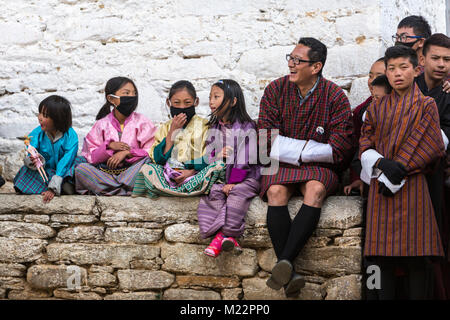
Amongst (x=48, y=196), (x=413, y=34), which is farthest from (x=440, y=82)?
(x=48, y=196)

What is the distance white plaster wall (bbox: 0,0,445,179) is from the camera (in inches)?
182

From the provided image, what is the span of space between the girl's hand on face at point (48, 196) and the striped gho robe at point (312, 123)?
61.5 inches

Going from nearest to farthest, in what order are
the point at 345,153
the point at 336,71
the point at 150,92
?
the point at 345,153 → the point at 336,71 → the point at 150,92

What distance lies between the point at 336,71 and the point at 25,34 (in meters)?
2.76

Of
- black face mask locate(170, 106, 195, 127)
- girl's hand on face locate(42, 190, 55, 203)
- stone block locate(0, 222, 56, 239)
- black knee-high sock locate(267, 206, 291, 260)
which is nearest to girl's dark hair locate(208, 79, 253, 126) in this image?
black face mask locate(170, 106, 195, 127)

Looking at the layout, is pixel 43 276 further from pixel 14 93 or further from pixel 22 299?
pixel 14 93

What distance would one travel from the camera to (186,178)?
4.08 metres

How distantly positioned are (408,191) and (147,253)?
71.7 inches

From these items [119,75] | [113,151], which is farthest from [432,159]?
[119,75]

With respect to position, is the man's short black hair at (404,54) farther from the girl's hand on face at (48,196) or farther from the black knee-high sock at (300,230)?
the girl's hand on face at (48,196)

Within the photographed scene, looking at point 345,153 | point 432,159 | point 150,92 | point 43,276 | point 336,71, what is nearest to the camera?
point 432,159

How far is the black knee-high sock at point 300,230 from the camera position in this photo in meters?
3.53

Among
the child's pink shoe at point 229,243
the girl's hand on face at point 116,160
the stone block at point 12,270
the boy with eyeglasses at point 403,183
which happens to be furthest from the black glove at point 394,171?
the stone block at point 12,270

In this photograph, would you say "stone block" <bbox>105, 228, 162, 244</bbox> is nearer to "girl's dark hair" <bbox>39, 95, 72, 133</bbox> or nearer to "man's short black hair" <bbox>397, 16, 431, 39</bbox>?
"girl's dark hair" <bbox>39, 95, 72, 133</bbox>
